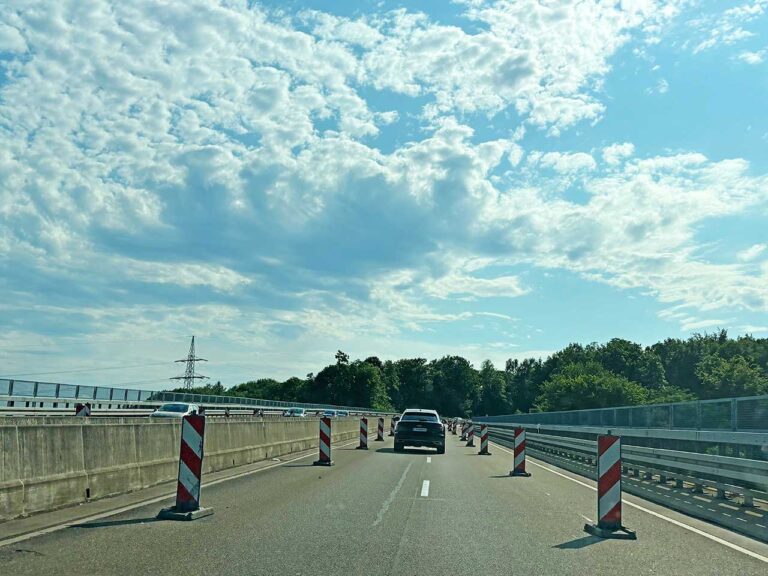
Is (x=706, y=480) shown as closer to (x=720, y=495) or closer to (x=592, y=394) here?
(x=720, y=495)

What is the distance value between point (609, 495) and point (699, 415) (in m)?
5.28

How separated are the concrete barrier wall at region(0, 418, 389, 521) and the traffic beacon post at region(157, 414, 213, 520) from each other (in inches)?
63.2

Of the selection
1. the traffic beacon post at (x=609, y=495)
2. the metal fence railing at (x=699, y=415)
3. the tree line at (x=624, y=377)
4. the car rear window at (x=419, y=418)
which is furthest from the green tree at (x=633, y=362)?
the traffic beacon post at (x=609, y=495)

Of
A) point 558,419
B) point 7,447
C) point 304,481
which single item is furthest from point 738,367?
point 7,447

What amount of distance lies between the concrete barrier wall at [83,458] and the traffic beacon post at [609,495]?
24.4ft

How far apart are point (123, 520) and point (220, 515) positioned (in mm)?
1339

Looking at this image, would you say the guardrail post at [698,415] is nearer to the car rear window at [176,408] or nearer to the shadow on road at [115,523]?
the shadow on road at [115,523]

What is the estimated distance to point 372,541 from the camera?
8789 millimetres

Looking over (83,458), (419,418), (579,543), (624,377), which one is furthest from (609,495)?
(624,377)

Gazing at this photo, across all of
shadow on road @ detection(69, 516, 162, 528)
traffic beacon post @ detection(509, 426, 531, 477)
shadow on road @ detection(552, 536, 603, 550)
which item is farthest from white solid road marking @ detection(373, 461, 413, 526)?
traffic beacon post @ detection(509, 426, 531, 477)

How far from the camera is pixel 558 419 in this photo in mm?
30672

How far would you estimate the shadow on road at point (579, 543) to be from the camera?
8.87 metres

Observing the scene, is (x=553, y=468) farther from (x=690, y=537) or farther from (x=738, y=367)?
(x=738, y=367)

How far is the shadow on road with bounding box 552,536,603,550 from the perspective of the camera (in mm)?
8867
